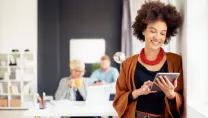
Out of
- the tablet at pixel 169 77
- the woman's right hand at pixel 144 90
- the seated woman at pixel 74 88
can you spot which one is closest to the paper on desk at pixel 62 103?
the seated woman at pixel 74 88

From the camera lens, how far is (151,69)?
1648 mm

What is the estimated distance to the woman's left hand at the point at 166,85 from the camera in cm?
146

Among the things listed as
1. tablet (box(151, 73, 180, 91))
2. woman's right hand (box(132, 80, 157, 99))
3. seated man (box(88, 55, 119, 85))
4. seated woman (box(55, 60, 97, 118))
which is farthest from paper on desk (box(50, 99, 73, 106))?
tablet (box(151, 73, 180, 91))

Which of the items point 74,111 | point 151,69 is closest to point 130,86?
point 151,69

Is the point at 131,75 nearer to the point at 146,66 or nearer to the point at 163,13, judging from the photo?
the point at 146,66

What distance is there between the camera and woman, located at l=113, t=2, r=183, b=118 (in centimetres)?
161

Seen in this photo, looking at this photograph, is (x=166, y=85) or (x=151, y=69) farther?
(x=151, y=69)

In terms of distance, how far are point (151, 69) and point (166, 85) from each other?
19 centimetres

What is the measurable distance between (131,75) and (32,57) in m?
4.98

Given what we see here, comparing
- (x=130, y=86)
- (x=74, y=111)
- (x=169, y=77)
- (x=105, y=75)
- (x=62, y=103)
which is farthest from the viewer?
(x=105, y=75)

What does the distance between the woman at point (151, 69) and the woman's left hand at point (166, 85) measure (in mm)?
21

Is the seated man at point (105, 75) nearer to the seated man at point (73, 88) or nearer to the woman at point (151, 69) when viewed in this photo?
the seated man at point (73, 88)
